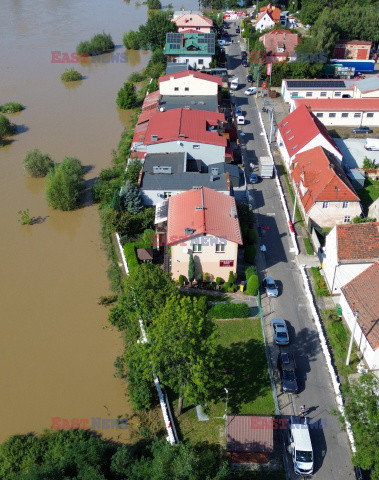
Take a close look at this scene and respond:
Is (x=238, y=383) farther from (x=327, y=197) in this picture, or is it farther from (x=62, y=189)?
(x=62, y=189)

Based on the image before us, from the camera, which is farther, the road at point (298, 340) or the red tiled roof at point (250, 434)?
the road at point (298, 340)

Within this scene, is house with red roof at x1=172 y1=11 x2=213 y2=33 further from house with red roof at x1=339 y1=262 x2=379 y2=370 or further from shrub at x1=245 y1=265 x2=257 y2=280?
house with red roof at x1=339 y1=262 x2=379 y2=370

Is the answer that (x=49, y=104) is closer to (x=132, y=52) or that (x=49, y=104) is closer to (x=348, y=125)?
(x=132, y=52)

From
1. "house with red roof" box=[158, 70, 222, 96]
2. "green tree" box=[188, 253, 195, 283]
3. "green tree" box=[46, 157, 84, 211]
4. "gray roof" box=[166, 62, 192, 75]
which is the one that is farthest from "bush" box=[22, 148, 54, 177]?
"gray roof" box=[166, 62, 192, 75]

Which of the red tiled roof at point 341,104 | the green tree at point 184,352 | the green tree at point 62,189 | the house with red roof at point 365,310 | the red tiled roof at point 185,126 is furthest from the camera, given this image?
the red tiled roof at point 341,104

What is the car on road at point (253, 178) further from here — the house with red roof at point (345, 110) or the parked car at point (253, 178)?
the house with red roof at point (345, 110)

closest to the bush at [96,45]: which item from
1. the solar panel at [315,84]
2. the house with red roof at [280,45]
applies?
the house with red roof at [280,45]

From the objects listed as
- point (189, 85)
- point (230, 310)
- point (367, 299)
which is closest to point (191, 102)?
point (189, 85)
